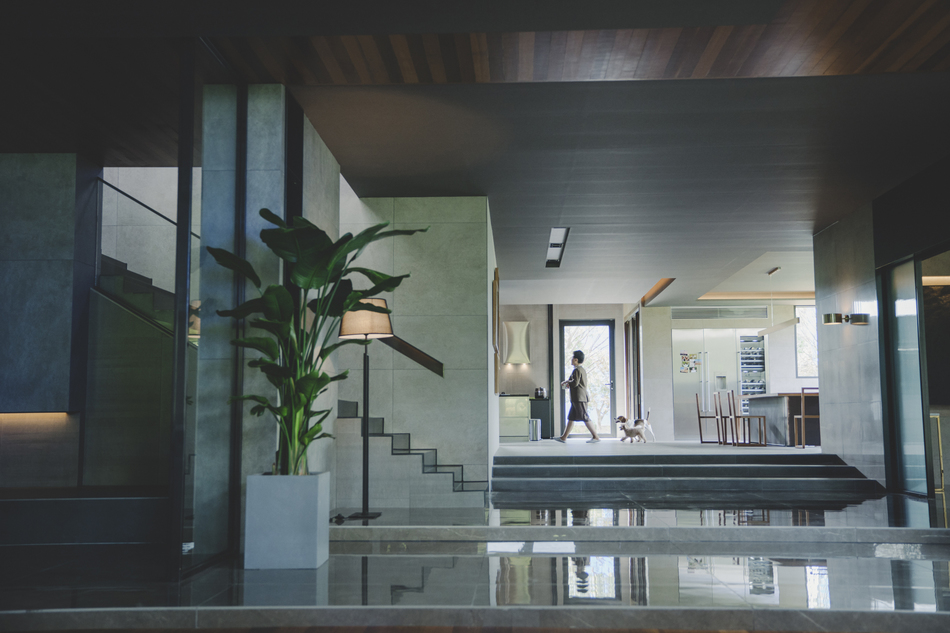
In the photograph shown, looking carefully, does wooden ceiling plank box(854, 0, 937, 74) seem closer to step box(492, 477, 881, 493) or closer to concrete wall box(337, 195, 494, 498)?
concrete wall box(337, 195, 494, 498)

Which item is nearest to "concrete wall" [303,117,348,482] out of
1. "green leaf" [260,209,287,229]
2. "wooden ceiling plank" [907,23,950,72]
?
"green leaf" [260,209,287,229]

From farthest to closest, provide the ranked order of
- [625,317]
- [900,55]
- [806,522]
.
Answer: [625,317] < [806,522] < [900,55]

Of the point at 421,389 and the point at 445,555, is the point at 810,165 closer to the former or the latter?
the point at 421,389

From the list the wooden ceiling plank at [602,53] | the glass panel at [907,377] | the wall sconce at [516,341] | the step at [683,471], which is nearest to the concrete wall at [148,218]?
the wooden ceiling plank at [602,53]

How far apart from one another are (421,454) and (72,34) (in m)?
4.13

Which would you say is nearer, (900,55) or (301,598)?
(301,598)

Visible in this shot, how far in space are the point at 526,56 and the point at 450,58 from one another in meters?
0.45

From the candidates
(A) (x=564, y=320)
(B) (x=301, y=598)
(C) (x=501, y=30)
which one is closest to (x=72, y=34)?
(C) (x=501, y=30)

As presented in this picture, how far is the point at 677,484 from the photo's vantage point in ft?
25.4

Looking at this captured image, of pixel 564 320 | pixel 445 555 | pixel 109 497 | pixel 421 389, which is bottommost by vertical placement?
pixel 445 555

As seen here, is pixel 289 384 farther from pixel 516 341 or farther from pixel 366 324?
pixel 516 341

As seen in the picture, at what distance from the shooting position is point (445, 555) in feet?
15.0

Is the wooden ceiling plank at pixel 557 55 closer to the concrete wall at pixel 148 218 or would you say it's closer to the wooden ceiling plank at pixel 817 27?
the wooden ceiling plank at pixel 817 27

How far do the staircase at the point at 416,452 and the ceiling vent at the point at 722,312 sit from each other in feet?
29.6
